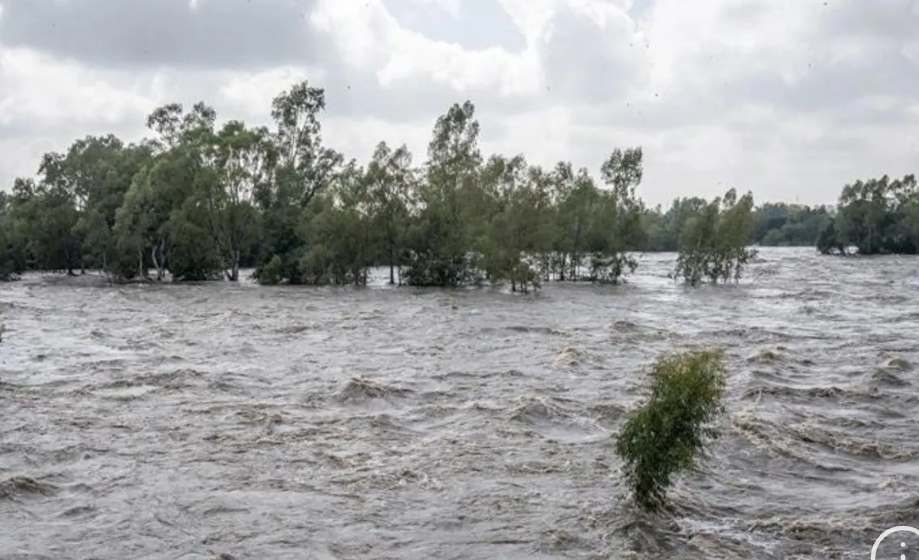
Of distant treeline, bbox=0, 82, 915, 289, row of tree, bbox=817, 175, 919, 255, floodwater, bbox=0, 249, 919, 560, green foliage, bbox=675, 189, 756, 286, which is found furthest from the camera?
row of tree, bbox=817, 175, 919, 255

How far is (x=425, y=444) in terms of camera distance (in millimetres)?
20922

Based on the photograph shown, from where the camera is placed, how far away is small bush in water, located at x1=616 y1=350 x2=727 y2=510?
14.9 m

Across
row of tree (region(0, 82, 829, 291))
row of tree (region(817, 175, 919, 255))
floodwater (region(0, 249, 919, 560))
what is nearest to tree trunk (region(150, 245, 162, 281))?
row of tree (region(0, 82, 829, 291))

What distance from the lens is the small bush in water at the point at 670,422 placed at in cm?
1490

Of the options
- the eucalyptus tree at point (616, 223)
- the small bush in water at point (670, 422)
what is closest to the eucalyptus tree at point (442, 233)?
the eucalyptus tree at point (616, 223)

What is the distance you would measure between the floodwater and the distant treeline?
32.4 metres

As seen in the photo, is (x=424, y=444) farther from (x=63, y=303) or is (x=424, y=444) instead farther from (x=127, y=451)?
(x=63, y=303)

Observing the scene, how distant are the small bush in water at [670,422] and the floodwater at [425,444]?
947 millimetres

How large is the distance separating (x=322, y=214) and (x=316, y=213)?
3.79 metres

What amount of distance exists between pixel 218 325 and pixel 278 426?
25.5 meters

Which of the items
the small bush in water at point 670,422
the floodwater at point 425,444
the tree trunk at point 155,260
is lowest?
the floodwater at point 425,444

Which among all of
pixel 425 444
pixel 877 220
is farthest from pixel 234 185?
pixel 877 220
